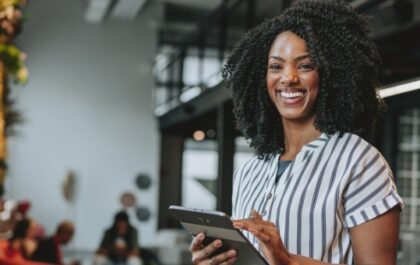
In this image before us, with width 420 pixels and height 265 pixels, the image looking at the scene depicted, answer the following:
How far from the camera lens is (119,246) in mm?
9008

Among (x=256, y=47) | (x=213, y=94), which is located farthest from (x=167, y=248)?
(x=256, y=47)

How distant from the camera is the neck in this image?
4.97ft

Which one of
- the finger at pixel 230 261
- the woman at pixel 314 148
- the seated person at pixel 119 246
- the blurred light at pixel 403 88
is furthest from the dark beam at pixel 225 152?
the finger at pixel 230 261

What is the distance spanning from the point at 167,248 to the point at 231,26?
17.2 feet

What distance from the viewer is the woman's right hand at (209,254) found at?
1.34m

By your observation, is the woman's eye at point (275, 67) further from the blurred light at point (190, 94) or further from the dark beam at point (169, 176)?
the dark beam at point (169, 176)

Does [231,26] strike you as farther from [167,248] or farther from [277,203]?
[277,203]

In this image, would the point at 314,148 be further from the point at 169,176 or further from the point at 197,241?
the point at 169,176

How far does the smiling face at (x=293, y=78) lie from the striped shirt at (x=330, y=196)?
0.07 m

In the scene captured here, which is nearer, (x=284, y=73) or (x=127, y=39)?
(x=284, y=73)

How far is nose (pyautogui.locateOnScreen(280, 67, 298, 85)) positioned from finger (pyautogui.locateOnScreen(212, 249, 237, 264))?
1.17ft

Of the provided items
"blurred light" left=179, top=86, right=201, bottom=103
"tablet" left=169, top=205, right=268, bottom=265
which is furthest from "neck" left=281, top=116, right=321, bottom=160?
"blurred light" left=179, top=86, right=201, bottom=103

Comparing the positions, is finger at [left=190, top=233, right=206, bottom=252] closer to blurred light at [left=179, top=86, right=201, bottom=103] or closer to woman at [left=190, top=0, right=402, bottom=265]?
woman at [left=190, top=0, right=402, bottom=265]

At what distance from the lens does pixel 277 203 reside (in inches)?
56.4
